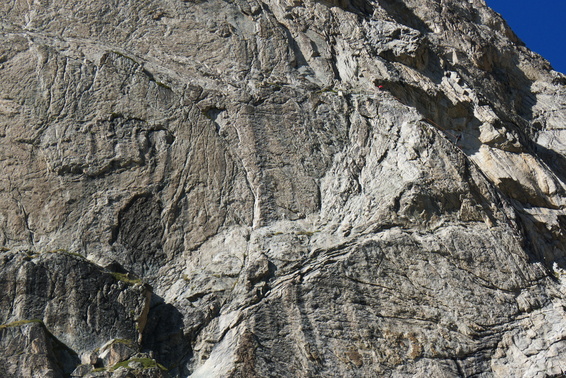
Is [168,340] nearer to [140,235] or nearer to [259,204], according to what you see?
[140,235]

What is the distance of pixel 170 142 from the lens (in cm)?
2147

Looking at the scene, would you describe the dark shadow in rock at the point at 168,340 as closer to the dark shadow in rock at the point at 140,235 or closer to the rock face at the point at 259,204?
the rock face at the point at 259,204

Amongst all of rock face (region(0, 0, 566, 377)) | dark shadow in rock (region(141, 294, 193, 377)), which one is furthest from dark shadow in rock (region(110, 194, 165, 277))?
dark shadow in rock (region(141, 294, 193, 377))

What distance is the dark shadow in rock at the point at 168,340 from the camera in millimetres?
17547

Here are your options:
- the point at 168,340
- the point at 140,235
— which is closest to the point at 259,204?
the point at 140,235

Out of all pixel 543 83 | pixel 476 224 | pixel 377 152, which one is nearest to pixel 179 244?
pixel 377 152

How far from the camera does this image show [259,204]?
2041 centimetres

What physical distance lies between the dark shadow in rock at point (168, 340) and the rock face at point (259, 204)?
2.0 inches

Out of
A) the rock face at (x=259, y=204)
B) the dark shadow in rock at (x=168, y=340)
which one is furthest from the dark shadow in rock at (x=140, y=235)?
the dark shadow in rock at (x=168, y=340)

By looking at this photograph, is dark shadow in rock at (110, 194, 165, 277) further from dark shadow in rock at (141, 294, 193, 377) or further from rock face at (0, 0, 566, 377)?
dark shadow in rock at (141, 294, 193, 377)

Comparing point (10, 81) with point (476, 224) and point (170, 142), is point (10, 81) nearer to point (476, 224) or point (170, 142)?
point (170, 142)

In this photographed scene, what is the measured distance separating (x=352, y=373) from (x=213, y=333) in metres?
3.12

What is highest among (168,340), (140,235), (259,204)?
(259,204)

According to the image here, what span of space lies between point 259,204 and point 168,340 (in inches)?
169
